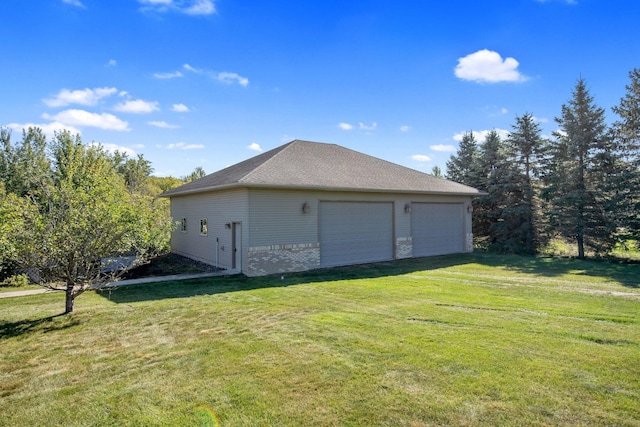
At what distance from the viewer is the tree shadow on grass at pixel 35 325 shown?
5.74 metres

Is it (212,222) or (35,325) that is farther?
(212,222)

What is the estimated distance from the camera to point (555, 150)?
17.8 meters

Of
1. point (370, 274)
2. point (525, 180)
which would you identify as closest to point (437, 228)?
point (370, 274)

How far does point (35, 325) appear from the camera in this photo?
6109 millimetres

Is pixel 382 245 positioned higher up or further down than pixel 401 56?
further down

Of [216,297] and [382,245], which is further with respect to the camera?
Result: [382,245]

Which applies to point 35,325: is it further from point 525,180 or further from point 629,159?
A: point 629,159

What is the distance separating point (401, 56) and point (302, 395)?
13620 mm

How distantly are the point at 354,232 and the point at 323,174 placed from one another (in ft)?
8.04

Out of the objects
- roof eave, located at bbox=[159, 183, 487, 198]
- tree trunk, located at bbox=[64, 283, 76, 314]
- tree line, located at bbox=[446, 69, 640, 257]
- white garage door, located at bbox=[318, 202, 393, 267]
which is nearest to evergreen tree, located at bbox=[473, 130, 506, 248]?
tree line, located at bbox=[446, 69, 640, 257]

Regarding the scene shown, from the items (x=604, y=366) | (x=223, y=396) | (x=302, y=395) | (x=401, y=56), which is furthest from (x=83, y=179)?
(x=401, y=56)

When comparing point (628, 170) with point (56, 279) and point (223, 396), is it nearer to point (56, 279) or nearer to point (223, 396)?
point (223, 396)

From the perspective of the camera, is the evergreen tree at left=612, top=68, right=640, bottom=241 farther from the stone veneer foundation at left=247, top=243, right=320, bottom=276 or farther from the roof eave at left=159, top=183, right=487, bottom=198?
the stone veneer foundation at left=247, top=243, right=320, bottom=276

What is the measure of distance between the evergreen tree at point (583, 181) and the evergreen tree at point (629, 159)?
390 millimetres
